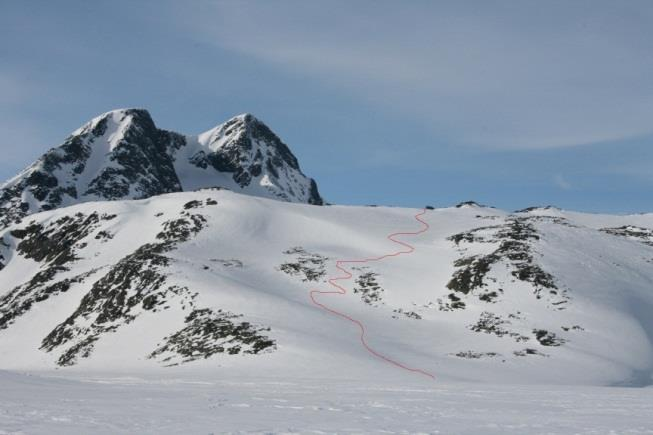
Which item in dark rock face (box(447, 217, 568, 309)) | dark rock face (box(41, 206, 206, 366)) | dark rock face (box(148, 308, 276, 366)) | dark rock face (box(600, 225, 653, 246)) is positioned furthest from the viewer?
dark rock face (box(600, 225, 653, 246))

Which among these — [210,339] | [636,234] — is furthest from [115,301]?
[636,234]

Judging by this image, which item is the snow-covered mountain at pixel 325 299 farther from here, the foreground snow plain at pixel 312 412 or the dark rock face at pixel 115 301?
the foreground snow plain at pixel 312 412

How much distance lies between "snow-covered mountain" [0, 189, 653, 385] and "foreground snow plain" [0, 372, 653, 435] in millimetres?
11914

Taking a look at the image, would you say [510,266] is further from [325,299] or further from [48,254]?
[48,254]

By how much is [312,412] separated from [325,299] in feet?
116

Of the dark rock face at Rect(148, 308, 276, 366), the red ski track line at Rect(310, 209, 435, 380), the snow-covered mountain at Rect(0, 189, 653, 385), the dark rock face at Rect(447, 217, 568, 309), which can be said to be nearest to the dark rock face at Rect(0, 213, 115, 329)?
the snow-covered mountain at Rect(0, 189, 653, 385)

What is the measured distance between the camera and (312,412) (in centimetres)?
1320

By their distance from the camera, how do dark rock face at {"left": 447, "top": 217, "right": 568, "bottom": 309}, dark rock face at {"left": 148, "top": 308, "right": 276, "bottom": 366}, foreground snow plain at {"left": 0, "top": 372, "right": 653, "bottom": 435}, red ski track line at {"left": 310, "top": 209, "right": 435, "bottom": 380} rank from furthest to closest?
dark rock face at {"left": 447, "top": 217, "right": 568, "bottom": 309}, dark rock face at {"left": 148, "top": 308, "right": 276, "bottom": 366}, red ski track line at {"left": 310, "top": 209, "right": 435, "bottom": 380}, foreground snow plain at {"left": 0, "top": 372, "right": 653, "bottom": 435}

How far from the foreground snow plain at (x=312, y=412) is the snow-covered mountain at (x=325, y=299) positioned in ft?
39.1

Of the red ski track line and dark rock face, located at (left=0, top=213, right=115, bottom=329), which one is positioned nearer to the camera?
the red ski track line

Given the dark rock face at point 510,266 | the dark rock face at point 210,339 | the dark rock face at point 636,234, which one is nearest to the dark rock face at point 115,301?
the dark rock face at point 210,339

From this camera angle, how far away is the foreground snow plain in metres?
10.5

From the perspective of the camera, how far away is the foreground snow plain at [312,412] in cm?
1053

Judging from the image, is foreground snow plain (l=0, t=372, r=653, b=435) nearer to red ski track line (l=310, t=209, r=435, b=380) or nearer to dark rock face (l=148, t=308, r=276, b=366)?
red ski track line (l=310, t=209, r=435, b=380)
